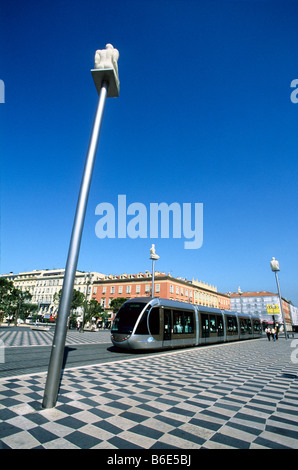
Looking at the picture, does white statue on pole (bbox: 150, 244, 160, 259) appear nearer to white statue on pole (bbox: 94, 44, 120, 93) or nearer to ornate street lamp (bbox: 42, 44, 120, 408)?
ornate street lamp (bbox: 42, 44, 120, 408)

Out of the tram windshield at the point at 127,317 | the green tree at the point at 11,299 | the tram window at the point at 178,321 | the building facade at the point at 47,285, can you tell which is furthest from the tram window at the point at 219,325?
the building facade at the point at 47,285

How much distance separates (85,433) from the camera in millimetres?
3180

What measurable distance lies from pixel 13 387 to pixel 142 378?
327 centimetres

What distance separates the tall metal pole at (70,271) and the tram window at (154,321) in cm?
845

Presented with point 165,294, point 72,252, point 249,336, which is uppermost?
point 165,294

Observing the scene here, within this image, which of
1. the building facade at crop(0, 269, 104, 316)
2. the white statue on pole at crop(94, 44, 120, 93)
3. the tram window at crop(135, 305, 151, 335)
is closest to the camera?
the white statue on pole at crop(94, 44, 120, 93)

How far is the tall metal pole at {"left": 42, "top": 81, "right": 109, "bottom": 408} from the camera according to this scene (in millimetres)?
3934

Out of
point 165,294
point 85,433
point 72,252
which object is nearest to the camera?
point 85,433

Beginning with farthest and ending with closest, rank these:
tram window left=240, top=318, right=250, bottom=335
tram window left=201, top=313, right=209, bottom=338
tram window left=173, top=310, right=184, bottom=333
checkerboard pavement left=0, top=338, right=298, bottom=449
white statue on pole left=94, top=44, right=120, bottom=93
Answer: tram window left=240, top=318, right=250, bottom=335 → tram window left=201, top=313, right=209, bottom=338 → tram window left=173, top=310, right=184, bottom=333 → white statue on pole left=94, top=44, right=120, bottom=93 → checkerboard pavement left=0, top=338, right=298, bottom=449

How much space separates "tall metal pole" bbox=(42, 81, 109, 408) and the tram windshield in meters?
7.90

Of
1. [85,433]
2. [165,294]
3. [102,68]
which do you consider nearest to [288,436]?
[85,433]

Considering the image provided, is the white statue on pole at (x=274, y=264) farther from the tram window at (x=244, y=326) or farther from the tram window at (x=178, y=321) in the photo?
the tram window at (x=178, y=321)

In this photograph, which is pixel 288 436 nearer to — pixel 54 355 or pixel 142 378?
pixel 54 355

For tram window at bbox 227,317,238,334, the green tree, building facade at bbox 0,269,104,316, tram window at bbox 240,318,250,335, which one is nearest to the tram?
tram window at bbox 227,317,238,334
